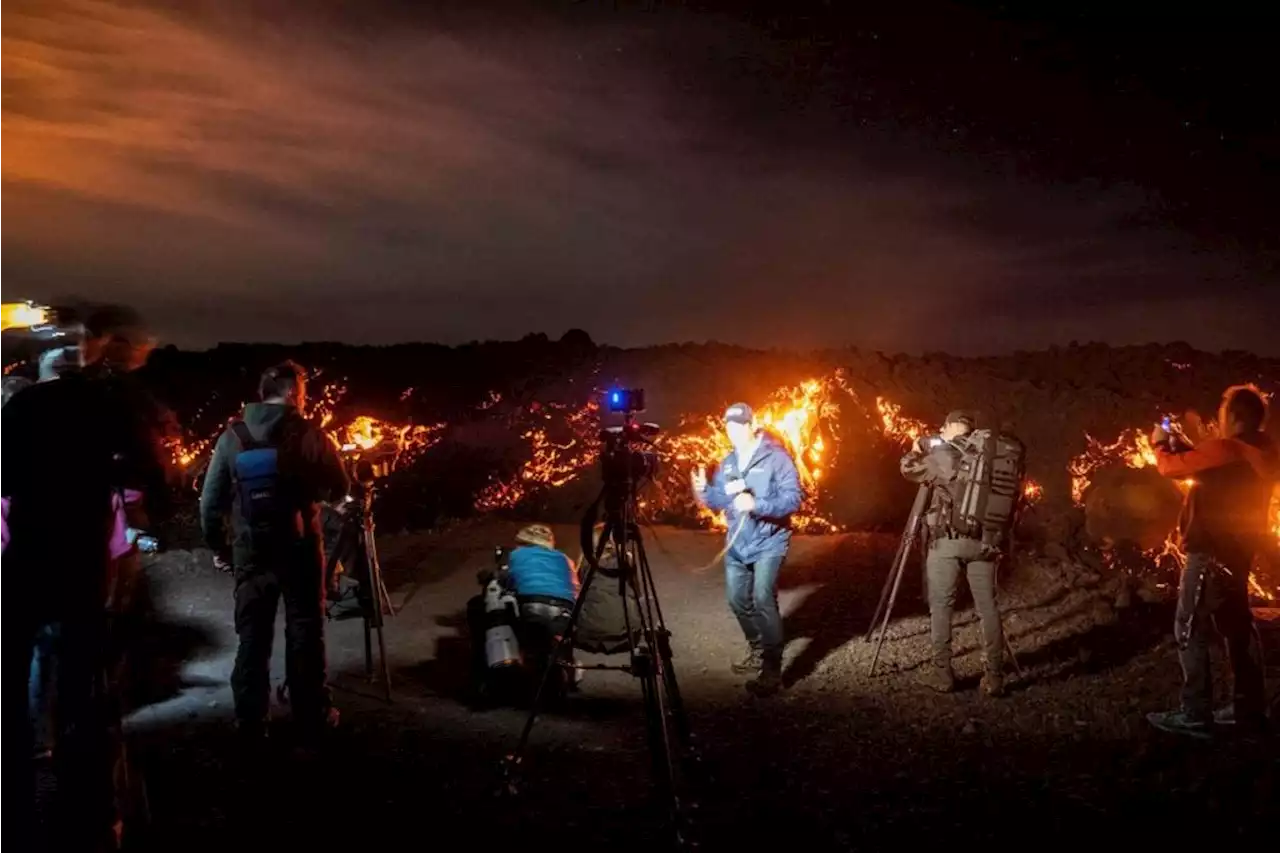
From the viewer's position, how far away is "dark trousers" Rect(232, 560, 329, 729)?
6.01 meters

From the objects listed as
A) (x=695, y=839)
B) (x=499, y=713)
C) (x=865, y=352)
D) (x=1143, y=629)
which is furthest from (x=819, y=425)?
(x=695, y=839)

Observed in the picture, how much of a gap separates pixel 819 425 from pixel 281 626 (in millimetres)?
12250

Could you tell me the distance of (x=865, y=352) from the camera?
22391 mm

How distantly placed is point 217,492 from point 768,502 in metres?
3.96

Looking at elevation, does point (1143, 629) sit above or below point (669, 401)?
below

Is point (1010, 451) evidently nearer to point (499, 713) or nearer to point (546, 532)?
point (546, 532)

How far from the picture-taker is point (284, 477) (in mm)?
5918

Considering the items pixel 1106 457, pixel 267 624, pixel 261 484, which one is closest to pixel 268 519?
pixel 261 484

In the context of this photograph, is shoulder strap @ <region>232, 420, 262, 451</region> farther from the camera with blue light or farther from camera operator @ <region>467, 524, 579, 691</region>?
camera operator @ <region>467, 524, 579, 691</region>

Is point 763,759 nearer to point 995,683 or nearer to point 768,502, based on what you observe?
point 768,502

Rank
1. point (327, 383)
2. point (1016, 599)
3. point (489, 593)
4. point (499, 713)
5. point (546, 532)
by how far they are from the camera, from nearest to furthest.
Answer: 1. point (499, 713)
2. point (489, 593)
3. point (546, 532)
4. point (1016, 599)
5. point (327, 383)

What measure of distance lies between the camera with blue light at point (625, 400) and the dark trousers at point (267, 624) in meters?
2.14

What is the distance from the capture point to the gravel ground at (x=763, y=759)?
525 centimetres

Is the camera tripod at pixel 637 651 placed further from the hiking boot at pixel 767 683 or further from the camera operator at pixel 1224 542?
the camera operator at pixel 1224 542
